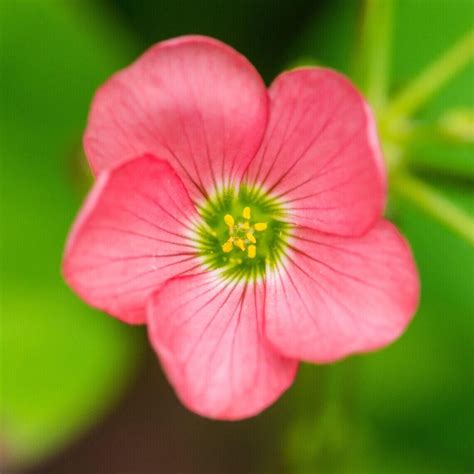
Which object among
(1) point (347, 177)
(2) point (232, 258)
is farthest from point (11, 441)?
(1) point (347, 177)

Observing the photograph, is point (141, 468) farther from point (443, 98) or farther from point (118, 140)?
point (118, 140)

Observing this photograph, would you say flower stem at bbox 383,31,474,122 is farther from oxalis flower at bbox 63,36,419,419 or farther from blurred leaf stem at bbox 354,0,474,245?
oxalis flower at bbox 63,36,419,419

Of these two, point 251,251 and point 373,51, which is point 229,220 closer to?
point 251,251

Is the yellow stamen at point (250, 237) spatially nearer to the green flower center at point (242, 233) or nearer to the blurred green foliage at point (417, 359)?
the green flower center at point (242, 233)

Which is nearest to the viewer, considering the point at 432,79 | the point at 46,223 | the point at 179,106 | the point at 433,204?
the point at 179,106

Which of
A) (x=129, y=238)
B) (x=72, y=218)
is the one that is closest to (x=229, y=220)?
(x=129, y=238)

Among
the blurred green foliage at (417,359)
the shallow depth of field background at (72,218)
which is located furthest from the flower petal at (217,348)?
the shallow depth of field background at (72,218)
